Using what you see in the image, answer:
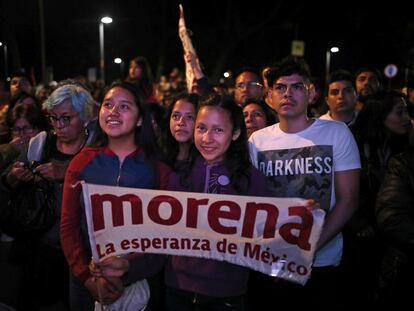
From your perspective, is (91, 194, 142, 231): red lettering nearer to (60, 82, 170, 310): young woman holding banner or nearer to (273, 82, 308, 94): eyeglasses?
(60, 82, 170, 310): young woman holding banner

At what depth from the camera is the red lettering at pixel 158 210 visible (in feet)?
8.77

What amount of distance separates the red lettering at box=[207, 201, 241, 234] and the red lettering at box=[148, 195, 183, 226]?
0.18 meters

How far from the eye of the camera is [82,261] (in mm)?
2832

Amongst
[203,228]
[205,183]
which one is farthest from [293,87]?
[203,228]

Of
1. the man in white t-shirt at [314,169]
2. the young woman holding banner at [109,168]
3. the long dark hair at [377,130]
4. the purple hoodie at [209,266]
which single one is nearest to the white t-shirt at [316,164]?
the man in white t-shirt at [314,169]

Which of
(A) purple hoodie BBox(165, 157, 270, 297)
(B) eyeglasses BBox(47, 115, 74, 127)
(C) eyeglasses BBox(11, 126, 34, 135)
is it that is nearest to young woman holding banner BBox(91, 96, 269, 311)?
(A) purple hoodie BBox(165, 157, 270, 297)

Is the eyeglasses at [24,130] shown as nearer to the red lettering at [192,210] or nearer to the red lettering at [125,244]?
the red lettering at [125,244]

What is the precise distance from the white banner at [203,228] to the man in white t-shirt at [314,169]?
1.25 feet

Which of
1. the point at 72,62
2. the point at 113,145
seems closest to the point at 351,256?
the point at 113,145

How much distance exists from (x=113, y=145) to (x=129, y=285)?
0.88 m

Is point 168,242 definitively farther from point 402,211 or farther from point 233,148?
point 402,211

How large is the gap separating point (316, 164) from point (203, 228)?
0.87m

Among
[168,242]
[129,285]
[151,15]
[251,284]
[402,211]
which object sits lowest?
[251,284]

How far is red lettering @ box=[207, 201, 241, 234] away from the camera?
8.72 feet
